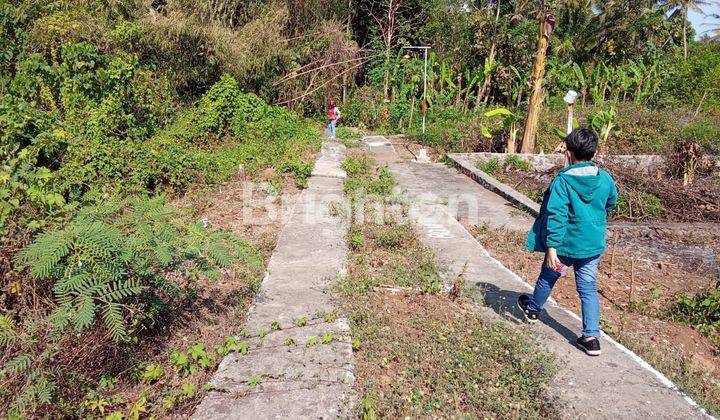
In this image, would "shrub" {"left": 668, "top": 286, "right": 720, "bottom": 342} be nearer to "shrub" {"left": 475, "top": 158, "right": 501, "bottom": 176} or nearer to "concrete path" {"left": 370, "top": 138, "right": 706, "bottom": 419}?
"concrete path" {"left": 370, "top": 138, "right": 706, "bottom": 419}

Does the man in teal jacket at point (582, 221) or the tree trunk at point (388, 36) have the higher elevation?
the tree trunk at point (388, 36)

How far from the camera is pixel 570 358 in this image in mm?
3098

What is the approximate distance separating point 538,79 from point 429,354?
27.1ft

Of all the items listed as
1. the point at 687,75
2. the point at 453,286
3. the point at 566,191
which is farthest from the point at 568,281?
the point at 687,75

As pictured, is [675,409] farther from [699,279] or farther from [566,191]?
[699,279]

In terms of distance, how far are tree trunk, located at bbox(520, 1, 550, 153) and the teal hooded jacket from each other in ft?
24.0

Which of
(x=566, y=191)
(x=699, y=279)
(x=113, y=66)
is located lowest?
(x=699, y=279)

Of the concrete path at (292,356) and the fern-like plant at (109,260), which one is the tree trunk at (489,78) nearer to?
the concrete path at (292,356)

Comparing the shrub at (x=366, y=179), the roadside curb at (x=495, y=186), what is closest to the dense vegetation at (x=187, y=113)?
the shrub at (x=366, y=179)

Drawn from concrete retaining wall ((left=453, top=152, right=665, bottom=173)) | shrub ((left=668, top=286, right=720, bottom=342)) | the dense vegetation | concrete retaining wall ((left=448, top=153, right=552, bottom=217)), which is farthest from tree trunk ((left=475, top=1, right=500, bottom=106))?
shrub ((left=668, top=286, right=720, bottom=342))

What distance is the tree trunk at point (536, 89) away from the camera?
31.0 ft

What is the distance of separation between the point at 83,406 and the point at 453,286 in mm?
2719

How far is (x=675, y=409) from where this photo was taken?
2.59 m

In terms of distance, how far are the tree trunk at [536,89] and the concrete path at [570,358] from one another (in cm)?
442
